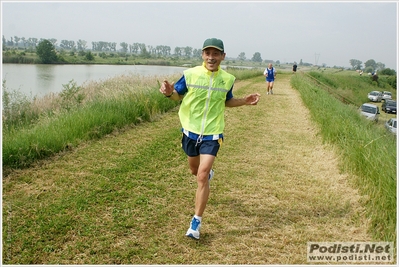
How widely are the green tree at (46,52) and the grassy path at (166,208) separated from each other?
2160 centimetres

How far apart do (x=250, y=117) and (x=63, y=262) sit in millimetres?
7589

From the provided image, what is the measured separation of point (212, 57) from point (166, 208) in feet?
5.93

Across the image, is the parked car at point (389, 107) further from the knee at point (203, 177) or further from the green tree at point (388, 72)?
the green tree at point (388, 72)

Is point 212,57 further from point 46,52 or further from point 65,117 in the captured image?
point 46,52

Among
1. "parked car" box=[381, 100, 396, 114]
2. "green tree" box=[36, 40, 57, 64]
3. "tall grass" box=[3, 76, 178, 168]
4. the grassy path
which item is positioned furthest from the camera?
"parked car" box=[381, 100, 396, 114]

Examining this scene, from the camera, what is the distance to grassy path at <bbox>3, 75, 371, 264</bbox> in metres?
2.90

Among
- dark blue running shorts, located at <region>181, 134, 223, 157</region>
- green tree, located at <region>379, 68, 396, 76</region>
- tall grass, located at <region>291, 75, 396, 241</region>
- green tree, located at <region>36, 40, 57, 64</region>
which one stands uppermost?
green tree, located at <region>379, 68, 396, 76</region>

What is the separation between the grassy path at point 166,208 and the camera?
290 cm

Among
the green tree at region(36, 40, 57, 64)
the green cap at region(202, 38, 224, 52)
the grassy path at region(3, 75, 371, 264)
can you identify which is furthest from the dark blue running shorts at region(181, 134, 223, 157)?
the green tree at region(36, 40, 57, 64)

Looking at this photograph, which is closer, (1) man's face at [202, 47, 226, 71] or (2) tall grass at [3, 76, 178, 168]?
(1) man's face at [202, 47, 226, 71]

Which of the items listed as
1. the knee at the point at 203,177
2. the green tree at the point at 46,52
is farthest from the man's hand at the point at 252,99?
the green tree at the point at 46,52

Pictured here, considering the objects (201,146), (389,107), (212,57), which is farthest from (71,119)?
(389,107)

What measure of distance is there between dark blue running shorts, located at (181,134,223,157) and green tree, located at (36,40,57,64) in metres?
23.9

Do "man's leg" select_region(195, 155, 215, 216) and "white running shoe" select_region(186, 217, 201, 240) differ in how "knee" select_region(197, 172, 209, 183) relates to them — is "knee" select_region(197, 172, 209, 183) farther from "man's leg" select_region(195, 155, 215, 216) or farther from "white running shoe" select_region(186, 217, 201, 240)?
"white running shoe" select_region(186, 217, 201, 240)
